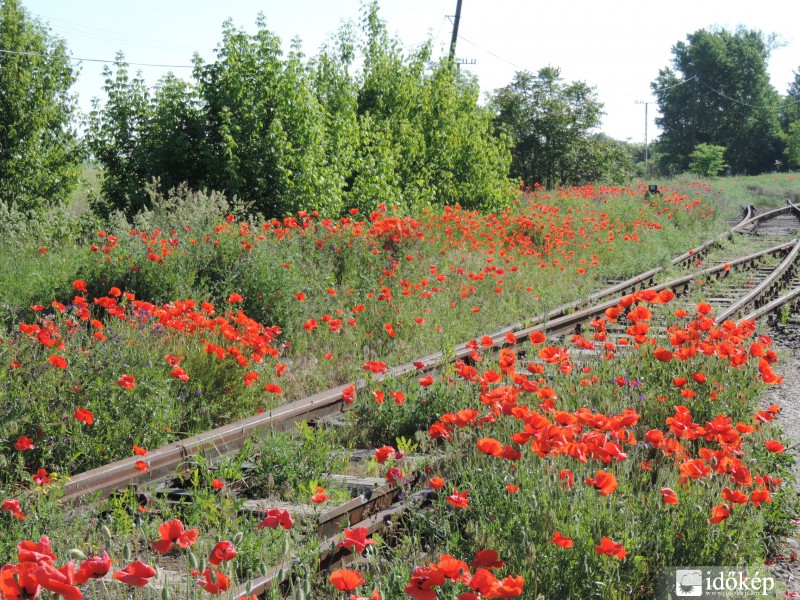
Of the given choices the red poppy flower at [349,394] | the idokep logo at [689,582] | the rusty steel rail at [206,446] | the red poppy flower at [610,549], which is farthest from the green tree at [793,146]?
the red poppy flower at [610,549]

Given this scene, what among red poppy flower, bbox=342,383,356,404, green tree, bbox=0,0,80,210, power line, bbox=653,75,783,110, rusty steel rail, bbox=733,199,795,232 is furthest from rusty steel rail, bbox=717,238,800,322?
power line, bbox=653,75,783,110

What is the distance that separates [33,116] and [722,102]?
78893mm

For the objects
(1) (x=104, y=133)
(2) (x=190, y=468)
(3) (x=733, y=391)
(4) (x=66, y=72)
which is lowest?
(2) (x=190, y=468)

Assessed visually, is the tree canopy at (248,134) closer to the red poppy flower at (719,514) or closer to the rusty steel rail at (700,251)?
the rusty steel rail at (700,251)

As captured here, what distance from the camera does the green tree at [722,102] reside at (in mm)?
77312

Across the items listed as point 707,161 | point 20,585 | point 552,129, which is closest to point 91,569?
point 20,585

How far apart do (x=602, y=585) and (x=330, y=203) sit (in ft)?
36.7

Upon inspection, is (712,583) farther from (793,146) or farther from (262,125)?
(793,146)

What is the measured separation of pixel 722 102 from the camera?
81.0 m

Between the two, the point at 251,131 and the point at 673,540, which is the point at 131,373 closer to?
the point at 673,540

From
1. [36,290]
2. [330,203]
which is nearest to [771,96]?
[330,203]

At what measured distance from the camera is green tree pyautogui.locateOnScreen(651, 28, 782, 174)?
254ft

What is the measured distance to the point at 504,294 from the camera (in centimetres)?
1013

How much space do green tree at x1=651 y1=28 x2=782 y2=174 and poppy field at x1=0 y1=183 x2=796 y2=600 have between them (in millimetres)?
75295
